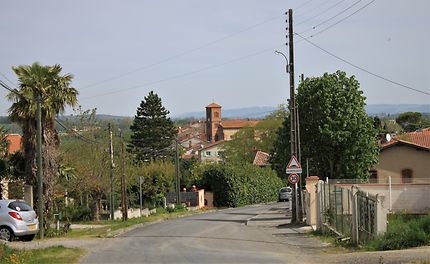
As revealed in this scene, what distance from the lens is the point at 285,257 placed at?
1798 centimetres

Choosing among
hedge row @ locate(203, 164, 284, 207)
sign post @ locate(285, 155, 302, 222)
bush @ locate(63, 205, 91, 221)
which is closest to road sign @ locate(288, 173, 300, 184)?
sign post @ locate(285, 155, 302, 222)

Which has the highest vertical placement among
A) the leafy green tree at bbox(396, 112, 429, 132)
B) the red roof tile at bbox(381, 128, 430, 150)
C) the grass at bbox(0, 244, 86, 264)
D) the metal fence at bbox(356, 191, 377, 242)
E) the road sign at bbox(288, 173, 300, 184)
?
the leafy green tree at bbox(396, 112, 429, 132)

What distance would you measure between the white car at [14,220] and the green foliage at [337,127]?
2192 centimetres

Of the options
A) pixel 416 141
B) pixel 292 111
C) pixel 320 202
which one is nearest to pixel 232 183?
pixel 416 141

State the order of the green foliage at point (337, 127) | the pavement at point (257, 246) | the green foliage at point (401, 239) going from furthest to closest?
the green foliage at point (337, 127), the green foliage at point (401, 239), the pavement at point (257, 246)

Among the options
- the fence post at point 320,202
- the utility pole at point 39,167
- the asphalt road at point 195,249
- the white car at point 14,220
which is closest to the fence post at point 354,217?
the asphalt road at point 195,249

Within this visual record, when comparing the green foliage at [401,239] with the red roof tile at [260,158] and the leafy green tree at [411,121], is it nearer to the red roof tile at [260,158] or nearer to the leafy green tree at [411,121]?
the red roof tile at [260,158]

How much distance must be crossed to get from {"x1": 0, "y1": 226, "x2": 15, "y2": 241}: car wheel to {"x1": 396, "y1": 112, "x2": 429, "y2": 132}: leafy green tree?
335ft

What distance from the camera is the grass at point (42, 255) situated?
1594 centimetres

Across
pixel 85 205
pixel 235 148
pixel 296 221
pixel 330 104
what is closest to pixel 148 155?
pixel 235 148

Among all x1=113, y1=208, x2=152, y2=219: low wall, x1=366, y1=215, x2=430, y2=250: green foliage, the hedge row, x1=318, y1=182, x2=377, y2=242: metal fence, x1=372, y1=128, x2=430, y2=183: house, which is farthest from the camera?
the hedge row

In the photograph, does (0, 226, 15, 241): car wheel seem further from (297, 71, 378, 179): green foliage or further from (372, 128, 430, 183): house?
(372, 128, 430, 183): house

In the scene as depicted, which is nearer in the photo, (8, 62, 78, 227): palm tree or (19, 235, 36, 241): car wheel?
(19, 235, 36, 241): car wheel

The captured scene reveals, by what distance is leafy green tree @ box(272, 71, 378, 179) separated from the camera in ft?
138
